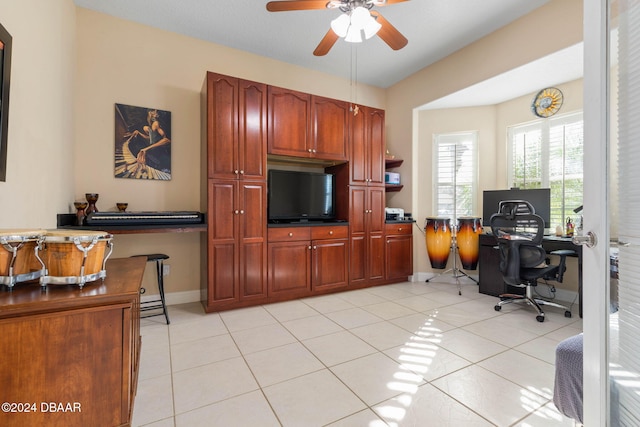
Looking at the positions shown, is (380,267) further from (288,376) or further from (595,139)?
(595,139)

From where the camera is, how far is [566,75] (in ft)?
10.6

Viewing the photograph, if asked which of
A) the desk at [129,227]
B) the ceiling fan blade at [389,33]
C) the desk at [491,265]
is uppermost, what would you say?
the ceiling fan blade at [389,33]

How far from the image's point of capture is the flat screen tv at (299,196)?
3.48 m

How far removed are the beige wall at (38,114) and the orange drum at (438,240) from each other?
4161 millimetres

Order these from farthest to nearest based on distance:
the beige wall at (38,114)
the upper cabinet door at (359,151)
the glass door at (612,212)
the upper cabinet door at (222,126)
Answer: the upper cabinet door at (359,151) < the upper cabinet door at (222,126) < the beige wall at (38,114) < the glass door at (612,212)

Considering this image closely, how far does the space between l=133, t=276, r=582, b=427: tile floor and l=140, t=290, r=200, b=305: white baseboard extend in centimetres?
15

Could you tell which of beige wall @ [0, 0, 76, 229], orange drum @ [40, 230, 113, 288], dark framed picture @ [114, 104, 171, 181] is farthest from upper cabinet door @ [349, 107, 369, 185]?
orange drum @ [40, 230, 113, 288]

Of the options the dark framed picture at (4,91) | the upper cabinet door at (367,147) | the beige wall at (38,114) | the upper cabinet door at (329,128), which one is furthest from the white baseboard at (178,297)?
the upper cabinet door at (367,147)

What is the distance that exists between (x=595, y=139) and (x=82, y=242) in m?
1.94

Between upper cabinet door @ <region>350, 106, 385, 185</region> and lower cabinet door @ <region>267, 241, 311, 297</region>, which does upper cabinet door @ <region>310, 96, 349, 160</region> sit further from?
lower cabinet door @ <region>267, 241, 311, 297</region>

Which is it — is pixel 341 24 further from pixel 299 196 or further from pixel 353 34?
pixel 299 196

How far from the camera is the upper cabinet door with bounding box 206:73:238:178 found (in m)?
2.93

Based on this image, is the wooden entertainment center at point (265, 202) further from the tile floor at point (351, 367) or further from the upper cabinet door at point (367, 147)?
the tile floor at point (351, 367)

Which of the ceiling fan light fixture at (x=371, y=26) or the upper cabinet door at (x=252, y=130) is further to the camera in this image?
the upper cabinet door at (x=252, y=130)
